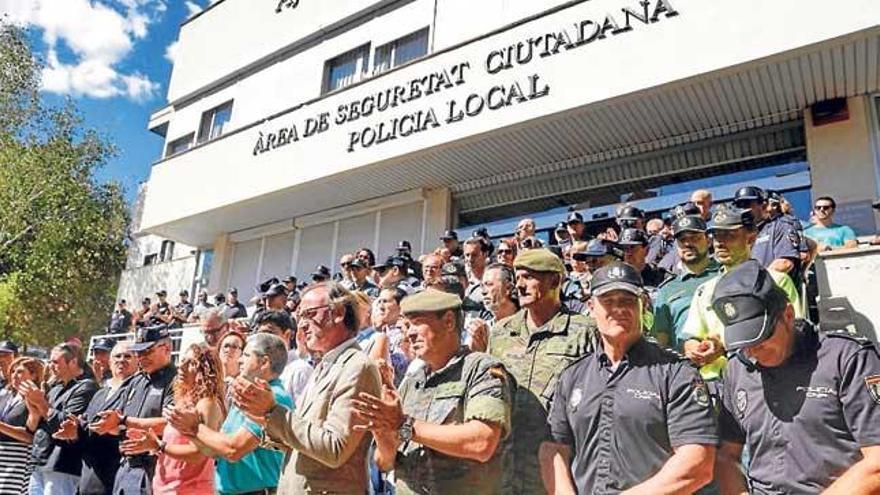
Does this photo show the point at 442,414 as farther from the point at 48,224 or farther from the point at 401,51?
the point at 48,224

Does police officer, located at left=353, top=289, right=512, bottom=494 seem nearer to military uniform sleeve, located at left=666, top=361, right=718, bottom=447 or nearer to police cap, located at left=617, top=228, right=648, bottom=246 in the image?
military uniform sleeve, located at left=666, top=361, right=718, bottom=447

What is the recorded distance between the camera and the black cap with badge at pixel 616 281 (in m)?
2.52

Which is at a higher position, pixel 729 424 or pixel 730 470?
pixel 729 424

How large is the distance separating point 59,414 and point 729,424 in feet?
15.2

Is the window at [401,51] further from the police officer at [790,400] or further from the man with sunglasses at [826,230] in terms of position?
the police officer at [790,400]

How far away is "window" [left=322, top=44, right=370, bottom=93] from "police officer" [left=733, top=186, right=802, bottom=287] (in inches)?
382

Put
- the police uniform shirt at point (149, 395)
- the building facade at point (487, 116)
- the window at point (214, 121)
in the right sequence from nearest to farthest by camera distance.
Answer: the police uniform shirt at point (149, 395)
the building facade at point (487, 116)
the window at point (214, 121)

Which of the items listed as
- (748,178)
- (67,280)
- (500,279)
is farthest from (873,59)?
(67,280)

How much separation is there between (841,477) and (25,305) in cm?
2324

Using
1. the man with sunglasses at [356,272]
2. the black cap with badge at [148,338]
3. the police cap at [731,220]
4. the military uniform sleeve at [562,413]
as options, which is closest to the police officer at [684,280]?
the police cap at [731,220]

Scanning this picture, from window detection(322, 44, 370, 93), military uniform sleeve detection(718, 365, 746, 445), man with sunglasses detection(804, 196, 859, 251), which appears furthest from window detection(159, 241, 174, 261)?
military uniform sleeve detection(718, 365, 746, 445)

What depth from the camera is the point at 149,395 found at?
411cm

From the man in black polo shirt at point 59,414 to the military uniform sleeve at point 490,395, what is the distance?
344cm

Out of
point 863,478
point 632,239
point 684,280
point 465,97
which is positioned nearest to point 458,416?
point 863,478
